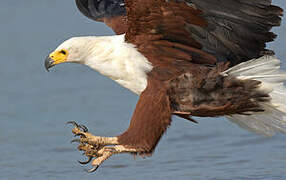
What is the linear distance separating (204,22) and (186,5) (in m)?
0.24

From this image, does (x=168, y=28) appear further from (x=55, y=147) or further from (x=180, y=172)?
(x=55, y=147)

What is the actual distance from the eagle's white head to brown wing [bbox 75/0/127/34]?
97cm

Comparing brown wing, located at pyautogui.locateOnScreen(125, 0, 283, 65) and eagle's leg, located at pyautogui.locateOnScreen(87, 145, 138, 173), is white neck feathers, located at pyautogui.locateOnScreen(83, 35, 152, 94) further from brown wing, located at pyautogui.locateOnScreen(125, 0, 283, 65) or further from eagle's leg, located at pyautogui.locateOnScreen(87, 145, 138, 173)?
eagle's leg, located at pyautogui.locateOnScreen(87, 145, 138, 173)

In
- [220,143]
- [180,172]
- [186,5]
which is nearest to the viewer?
[186,5]

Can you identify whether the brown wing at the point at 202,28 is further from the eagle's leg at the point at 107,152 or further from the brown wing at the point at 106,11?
the brown wing at the point at 106,11

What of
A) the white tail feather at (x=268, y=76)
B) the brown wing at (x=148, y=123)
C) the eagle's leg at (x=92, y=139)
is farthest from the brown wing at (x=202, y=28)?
the eagle's leg at (x=92, y=139)

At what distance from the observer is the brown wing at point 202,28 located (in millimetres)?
6164

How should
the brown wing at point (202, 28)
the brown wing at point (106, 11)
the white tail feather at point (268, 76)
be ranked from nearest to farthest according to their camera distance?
the brown wing at point (202, 28) < the white tail feather at point (268, 76) < the brown wing at point (106, 11)

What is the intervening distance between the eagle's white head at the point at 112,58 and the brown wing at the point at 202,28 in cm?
9

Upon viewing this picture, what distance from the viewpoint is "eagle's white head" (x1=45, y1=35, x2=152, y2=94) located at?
6375 mm

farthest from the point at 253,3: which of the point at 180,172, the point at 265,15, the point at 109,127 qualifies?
the point at 109,127

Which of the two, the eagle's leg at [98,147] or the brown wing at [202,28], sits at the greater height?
the brown wing at [202,28]

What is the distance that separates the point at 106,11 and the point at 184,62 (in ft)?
5.19

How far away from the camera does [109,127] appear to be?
844cm
